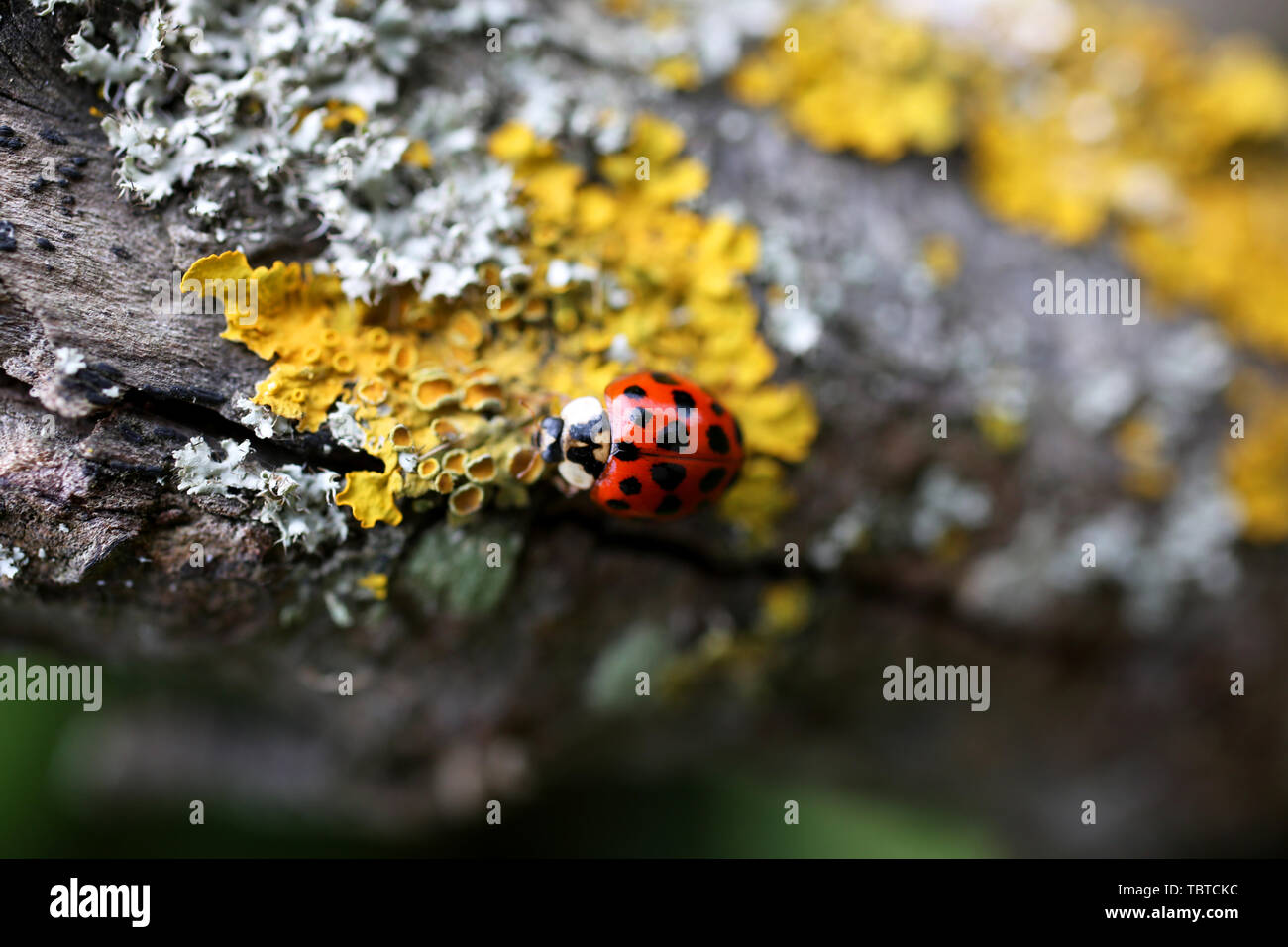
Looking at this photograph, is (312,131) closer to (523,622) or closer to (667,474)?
(667,474)

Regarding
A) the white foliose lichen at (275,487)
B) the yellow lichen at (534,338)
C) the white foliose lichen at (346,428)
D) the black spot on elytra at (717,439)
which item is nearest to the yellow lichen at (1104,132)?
the yellow lichen at (534,338)

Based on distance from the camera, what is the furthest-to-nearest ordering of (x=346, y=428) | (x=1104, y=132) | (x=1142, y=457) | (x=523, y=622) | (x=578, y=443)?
(x=1104, y=132) < (x=1142, y=457) < (x=523, y=622) < (x=578, y=443) < (x=346, y=428)

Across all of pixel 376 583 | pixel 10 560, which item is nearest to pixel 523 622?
pixel 376 583

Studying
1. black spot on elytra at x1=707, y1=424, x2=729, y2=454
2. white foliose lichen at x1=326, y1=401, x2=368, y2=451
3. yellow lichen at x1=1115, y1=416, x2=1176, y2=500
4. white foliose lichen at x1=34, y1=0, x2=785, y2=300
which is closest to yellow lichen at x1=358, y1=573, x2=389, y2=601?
white foliose lichen at x1=326, y1=401, x2=368, y2=451

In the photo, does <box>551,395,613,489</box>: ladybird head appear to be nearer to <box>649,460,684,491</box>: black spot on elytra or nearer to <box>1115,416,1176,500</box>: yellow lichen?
<box>649,460,684,491</box>: black spot on elytra

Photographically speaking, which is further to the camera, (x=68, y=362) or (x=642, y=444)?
(x=642, y=444)
